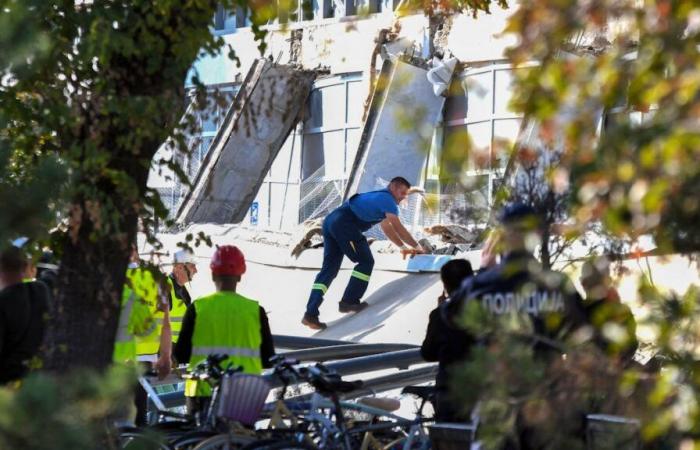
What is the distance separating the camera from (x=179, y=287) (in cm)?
1194

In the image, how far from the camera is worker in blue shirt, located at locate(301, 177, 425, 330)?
15742 millimetres

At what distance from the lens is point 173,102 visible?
662 cm

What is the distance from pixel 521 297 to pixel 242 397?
286 centimetres

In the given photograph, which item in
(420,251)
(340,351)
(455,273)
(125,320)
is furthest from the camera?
(420,251)

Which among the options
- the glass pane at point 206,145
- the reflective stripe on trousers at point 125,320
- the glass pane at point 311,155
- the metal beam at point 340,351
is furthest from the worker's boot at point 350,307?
the glass pane at point 206,145

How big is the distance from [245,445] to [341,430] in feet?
1.93

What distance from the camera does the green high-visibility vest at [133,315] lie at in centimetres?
766

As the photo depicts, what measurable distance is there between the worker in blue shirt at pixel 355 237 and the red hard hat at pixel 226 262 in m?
7.46

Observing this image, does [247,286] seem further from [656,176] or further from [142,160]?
[656,176]

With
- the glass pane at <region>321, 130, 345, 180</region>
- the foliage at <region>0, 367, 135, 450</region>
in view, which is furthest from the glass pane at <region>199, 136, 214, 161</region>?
the foliage at <region>0, 367, 135, 450</region>

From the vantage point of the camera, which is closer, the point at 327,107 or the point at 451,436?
the point at 451,436

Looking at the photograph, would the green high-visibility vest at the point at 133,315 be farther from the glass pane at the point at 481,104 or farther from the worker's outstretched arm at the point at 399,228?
the glass pane at the point at 481,104

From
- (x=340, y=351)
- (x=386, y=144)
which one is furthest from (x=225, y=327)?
(x=386, y=144)

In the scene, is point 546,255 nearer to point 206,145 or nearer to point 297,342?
point 297,342
